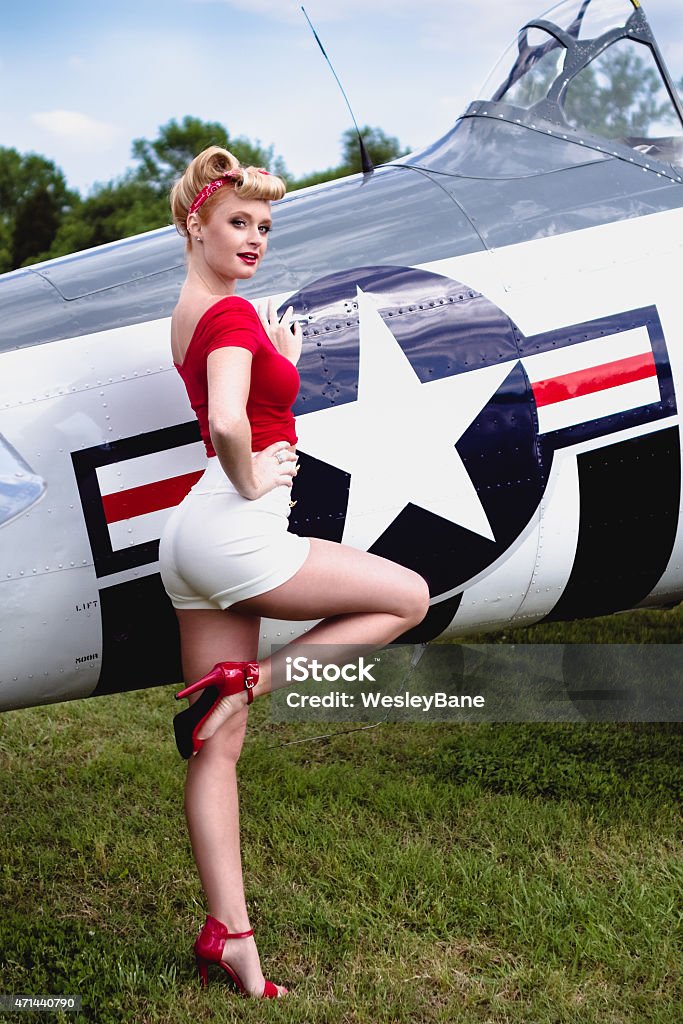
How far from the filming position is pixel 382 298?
3322 millimetres

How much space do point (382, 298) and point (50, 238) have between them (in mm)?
28329

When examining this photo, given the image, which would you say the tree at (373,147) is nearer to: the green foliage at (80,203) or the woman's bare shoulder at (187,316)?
the green foliage at (80,203)

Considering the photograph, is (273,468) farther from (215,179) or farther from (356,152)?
(356,152)

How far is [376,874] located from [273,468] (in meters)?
1.74

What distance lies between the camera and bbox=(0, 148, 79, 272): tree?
1148 inches

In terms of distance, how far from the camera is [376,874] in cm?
383

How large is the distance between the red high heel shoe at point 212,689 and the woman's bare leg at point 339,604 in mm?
24

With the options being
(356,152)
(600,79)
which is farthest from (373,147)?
(600,79)

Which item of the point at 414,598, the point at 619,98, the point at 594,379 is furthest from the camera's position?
the point at 619,98

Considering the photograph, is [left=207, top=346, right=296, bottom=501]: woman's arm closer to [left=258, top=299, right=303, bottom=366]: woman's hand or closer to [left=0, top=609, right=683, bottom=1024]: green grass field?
[left=258, top=299, right=303, bottom=366]: woman's hand

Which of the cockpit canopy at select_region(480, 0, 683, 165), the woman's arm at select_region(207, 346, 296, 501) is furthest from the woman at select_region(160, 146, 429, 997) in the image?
the cockpit canopy at select_region(480, 0, 683, 165)

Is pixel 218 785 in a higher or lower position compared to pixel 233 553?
lower

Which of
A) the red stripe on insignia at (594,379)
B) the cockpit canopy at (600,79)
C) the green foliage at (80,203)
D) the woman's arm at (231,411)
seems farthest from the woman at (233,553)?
the green foliage at (80,203)

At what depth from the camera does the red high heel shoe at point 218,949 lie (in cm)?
303
